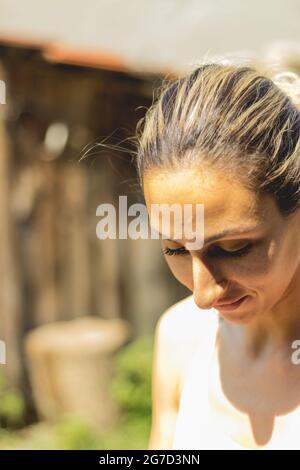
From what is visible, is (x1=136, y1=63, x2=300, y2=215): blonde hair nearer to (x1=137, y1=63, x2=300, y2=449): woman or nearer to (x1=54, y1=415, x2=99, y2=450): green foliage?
(x1=137, y1=63, x2=300, y2=449): woman

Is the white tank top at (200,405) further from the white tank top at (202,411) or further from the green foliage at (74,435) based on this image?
the green foliage at (74,435)

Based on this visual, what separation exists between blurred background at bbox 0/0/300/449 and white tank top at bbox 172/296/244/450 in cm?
274

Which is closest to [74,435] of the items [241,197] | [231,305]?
[231,305]

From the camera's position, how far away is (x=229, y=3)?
4.07 metres

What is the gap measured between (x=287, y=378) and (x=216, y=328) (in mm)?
242

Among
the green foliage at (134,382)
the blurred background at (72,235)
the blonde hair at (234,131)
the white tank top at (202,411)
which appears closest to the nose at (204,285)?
the blonde hair at (234,131)

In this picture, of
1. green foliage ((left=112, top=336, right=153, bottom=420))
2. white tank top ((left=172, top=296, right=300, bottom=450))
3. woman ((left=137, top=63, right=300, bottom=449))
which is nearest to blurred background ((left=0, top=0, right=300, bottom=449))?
green foliage ((left=112, top=336, right=153, bottom=420))

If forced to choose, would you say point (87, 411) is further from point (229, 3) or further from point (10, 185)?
point (229, 3)

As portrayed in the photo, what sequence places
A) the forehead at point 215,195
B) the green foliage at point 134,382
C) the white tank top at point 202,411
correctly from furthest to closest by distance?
the green foliage at point 134,382
the white tank top at point 202,411
the forehead at point 215,195

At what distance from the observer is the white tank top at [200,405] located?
1.56 m

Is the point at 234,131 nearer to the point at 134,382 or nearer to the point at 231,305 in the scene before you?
the point at 231,305

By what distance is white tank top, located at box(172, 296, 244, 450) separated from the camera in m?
1.56

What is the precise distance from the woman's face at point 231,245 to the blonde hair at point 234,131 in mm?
25

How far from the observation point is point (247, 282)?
1330 mm
